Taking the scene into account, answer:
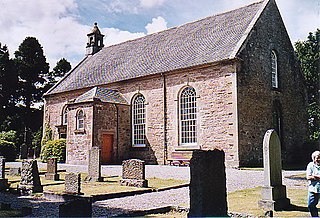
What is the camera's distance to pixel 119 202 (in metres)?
10.3

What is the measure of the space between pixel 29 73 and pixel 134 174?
41275 mm

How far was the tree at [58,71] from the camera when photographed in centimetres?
5179

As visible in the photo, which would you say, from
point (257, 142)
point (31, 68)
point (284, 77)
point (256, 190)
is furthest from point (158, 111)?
point (31, 68)

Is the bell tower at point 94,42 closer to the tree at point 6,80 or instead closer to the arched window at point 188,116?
the tree at point 6,80

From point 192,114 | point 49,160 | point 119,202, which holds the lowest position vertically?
point 119,202

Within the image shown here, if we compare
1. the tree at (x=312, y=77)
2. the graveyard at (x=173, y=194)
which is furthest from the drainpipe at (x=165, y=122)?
the tree at (x=312, y=77)

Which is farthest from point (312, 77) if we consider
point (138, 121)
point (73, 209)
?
point (73, 209)

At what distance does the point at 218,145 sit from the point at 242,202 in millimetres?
12353

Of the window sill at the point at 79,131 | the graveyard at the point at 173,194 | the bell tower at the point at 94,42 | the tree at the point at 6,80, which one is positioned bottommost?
the graveyard at the point at 173,194

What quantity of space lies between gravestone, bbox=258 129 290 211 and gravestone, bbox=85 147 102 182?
25.9 feet

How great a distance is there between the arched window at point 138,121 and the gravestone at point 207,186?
63.9 feet

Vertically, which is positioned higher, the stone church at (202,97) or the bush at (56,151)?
the stone church at (202,97)

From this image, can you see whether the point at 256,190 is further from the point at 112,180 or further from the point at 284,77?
the point at 284,77

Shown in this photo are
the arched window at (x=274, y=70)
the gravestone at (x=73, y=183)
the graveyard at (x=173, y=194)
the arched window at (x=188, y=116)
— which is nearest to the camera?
the graveyard at (x=173, y=194)
